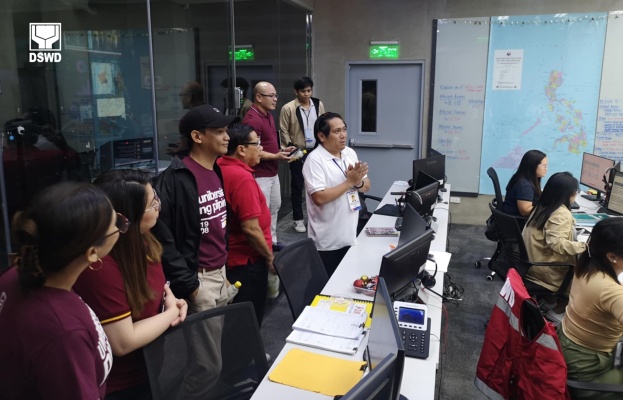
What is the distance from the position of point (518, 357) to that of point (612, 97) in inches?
202

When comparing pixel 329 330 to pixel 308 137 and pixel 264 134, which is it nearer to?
pixel 264 134

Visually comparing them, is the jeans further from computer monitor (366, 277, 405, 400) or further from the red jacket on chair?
computer monitor (366, 277, 405, 400)

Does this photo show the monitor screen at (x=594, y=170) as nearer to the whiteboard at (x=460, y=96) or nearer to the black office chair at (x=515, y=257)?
the black office chair at (x=515, y=257)

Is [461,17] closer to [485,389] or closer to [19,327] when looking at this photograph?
[485,389]

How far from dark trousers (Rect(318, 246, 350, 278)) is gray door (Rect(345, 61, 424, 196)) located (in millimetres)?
3800

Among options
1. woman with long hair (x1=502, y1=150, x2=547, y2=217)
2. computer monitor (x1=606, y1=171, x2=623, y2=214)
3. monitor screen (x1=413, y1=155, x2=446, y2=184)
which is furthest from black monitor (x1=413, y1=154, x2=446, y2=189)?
computer monitor (x1=606, y1=171, x2=623, y2=214)

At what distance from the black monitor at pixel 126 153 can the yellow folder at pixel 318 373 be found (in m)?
1.99

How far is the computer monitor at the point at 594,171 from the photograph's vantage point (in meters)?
Result: 4.67

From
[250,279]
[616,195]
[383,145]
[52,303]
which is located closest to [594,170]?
[616,195]

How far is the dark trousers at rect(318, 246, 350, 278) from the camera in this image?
3277 millimetres

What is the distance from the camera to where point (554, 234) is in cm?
329

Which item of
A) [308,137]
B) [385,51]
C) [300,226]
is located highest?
[385,51]

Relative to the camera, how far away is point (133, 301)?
1.63 m

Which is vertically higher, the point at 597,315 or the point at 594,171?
the point at 594,171
